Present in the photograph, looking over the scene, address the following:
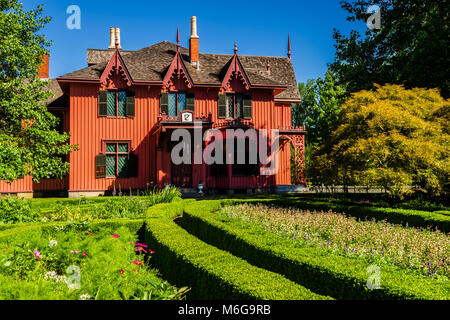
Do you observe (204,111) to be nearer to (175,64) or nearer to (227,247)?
(175,64)

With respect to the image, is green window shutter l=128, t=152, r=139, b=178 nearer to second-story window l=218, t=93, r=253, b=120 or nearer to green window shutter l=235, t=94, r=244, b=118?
second-story window l=218, t=93, r=253, b=120

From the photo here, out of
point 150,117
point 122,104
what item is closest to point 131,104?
point 122,104

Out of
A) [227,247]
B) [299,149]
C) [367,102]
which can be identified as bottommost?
[227,247]

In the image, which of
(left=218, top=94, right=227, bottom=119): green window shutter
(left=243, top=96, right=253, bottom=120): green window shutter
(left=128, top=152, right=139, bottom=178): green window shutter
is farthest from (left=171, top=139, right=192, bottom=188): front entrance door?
(left=243, top=96, right=253, bottom=120): green window shutter

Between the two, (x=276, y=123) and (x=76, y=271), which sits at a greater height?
(x=276, y=123)

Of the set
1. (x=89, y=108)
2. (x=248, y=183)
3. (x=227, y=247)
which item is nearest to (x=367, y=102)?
(x=227, y=247)

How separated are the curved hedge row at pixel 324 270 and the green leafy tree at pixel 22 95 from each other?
1194 cm

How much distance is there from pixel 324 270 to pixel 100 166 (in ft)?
62.8

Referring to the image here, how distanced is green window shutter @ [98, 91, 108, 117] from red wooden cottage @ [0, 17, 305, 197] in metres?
0.06

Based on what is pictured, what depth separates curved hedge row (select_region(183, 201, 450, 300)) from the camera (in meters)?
3.69

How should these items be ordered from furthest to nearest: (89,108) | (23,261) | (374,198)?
(89,108), (374,198), (23,261)

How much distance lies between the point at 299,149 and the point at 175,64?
1100 centimetres

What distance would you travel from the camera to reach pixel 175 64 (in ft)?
71.0

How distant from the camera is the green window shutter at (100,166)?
819 inches
